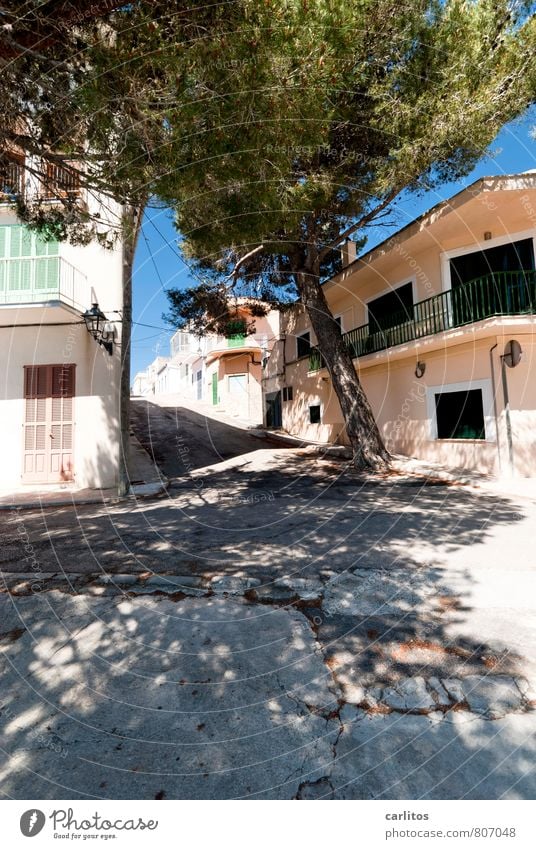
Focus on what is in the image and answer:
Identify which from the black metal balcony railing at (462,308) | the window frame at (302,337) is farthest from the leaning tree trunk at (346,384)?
the window frame at (302,337)

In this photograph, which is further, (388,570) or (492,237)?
(492,237)

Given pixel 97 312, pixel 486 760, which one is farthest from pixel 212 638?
pixel 97 312

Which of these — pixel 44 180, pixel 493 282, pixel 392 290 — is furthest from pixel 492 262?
pixel 44 180

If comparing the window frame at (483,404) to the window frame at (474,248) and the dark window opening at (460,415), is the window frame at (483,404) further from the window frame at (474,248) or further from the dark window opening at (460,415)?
the window frame at (474,248)

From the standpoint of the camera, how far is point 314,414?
61.0 feet

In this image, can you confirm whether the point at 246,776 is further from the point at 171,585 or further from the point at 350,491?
the point at 350,491

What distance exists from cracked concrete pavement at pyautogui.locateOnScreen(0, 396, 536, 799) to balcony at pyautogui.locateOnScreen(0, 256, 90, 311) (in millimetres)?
5970

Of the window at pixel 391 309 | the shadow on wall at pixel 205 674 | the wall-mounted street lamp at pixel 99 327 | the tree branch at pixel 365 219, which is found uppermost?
the tree branch at pixel 365 219

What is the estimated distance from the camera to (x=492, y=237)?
11117 mm

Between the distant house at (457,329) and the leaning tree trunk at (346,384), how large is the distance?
170 cm

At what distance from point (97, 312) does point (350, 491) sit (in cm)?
663

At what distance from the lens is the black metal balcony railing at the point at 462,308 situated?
33.4ft

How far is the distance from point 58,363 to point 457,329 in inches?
390

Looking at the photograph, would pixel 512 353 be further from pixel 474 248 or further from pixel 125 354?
pixel 125 354
